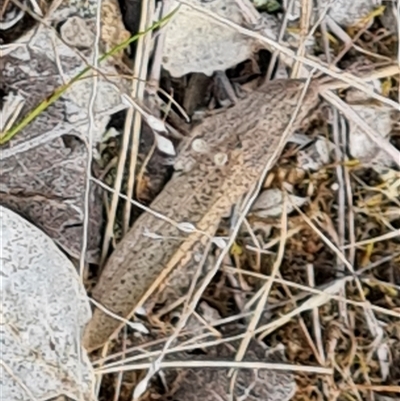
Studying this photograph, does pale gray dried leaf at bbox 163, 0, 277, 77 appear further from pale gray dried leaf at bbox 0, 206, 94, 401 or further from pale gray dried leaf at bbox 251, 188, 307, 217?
pale gray dried leaf at bbox 0, 206, 94, 401

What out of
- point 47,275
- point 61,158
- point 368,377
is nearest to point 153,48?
point 61,158

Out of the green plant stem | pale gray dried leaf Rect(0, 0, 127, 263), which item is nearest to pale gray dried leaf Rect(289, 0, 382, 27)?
the green plant stem

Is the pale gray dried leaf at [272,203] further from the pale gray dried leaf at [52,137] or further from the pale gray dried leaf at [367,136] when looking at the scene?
the pale gray dried leaf at [52,137]

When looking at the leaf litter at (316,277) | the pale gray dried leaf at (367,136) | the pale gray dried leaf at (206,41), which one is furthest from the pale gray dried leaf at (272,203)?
the pale gray dried leaf at (206,41)

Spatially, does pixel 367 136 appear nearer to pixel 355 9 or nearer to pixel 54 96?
pixel 355 9

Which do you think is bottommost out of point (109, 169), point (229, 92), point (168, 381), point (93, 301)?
point (168, 381)

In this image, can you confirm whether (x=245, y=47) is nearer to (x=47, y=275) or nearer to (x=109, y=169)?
(x=109, y=169)

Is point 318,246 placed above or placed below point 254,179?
below
